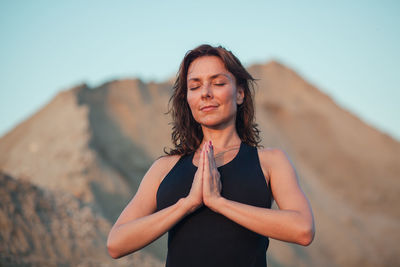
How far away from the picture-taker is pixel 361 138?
22859mm

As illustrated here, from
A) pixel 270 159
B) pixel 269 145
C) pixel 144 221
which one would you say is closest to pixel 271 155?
pixel 270 159

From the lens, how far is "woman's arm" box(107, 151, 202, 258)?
2176 millimetres

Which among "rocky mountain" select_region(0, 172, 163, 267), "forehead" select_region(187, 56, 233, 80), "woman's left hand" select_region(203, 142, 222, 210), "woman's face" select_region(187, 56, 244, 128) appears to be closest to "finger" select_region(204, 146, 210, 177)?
"woman's left hand" select_region(203, 142, 222, 210)

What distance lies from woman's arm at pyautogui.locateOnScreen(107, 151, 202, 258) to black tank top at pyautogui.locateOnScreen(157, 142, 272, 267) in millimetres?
112

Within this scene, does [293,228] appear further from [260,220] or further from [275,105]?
[275,105]

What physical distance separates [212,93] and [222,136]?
0.91 feet

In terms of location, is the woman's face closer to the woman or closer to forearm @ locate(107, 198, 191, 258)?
the woman

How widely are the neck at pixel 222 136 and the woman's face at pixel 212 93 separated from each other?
34mm

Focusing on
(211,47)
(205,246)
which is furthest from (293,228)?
(211,47)

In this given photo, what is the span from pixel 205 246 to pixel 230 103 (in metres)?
0.83

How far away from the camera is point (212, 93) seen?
2.49m

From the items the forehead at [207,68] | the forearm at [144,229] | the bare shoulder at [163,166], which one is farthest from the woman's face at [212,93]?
the forearm at [144,229]

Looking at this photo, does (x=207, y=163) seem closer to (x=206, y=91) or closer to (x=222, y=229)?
(x=222, y=229)

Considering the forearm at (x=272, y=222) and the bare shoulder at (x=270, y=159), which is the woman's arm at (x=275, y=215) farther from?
the bare shoulder at (x=270, y=159)
